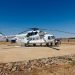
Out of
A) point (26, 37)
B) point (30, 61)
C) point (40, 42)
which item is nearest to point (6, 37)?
point (26, 37)

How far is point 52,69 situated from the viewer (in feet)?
50.5

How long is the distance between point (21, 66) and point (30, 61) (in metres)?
1.83

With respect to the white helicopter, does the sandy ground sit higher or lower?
lower

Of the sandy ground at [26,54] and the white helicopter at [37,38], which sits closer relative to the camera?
the sandy ground at [26,54]

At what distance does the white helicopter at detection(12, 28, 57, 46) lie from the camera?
37450 millimetres

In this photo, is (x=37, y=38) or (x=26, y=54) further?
(x=37, y=38)

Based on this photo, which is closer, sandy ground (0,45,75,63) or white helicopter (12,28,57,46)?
sandy ground (0,45,75,63)

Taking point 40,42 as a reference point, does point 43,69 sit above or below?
below

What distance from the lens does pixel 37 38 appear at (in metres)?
38.5

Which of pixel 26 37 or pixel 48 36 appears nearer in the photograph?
pixel 48 36

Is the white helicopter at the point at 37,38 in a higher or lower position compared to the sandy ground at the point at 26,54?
higher

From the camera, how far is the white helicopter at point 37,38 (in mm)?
37450

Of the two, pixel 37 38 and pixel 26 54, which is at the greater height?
pixel 37 38

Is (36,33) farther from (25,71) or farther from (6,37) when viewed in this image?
(25,71)
